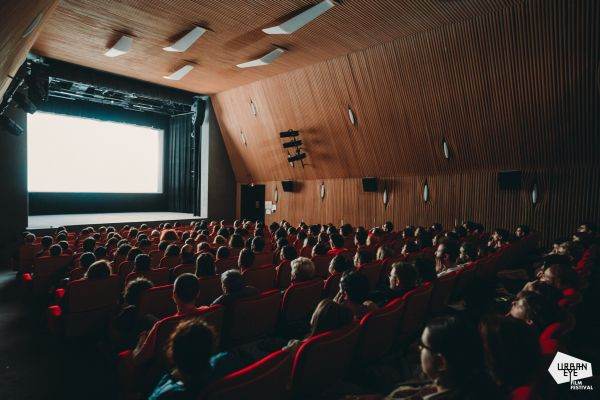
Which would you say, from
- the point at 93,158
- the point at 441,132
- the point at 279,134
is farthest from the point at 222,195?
the point at 441,132

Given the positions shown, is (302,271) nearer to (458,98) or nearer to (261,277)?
(261,277)

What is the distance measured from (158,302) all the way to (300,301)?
4.83ft

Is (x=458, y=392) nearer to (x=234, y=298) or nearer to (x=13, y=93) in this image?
(x=234, y=298)

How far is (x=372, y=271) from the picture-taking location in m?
4.76

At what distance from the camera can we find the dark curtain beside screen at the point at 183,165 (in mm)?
16594

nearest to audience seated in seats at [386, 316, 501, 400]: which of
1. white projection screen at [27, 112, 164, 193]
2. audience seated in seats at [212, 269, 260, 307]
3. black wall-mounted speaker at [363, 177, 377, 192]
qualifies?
audience seated in seats at [212, 269, 260, 307]

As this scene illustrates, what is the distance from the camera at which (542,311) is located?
7.68 ft

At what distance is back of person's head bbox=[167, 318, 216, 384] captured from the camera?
1.61 meters

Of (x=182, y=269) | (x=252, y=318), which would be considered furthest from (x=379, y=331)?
(x=182, y=269)

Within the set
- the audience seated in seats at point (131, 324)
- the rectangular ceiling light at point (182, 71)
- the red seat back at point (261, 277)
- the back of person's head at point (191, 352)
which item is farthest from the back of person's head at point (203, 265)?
the rectangular ceiling light at point (182, 71)

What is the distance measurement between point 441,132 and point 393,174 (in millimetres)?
2392

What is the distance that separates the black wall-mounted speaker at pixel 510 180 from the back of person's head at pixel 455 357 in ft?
31.8

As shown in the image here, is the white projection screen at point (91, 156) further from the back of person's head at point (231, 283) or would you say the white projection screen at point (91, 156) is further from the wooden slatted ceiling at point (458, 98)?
the back of person's head at point (231, 283)

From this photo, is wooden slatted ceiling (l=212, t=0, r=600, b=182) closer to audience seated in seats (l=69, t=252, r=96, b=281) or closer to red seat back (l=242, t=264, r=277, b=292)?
red seat back (l=242, t=264, r=277, b=292)
